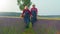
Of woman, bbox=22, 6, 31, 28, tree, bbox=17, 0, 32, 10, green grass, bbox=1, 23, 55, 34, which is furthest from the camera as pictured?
tree, bbox=17, 0, 32, 10

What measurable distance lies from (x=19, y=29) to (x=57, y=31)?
1.90 m

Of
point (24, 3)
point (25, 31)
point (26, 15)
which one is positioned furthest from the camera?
point (24, 3)

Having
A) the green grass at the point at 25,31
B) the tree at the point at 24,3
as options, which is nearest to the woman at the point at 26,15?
the green grass at the point at 25,31

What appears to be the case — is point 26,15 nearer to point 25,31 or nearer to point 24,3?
point 25,31

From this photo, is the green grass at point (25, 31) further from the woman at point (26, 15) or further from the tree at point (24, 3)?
the tree at point (24, 3)

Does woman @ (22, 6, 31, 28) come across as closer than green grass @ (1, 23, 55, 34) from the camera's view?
No

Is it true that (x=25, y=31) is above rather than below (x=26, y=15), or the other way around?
below

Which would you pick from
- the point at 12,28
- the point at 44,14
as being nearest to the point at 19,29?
the point at 12,28

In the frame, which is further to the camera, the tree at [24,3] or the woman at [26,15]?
the tree at [24,3]

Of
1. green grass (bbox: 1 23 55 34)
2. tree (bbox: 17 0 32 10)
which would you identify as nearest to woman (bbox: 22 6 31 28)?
green grass (bbox: 1 23 55 34)

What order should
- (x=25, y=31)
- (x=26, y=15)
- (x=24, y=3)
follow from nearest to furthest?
(x=25, y=31) → (x=26, y=15) → (x=24, y=3)

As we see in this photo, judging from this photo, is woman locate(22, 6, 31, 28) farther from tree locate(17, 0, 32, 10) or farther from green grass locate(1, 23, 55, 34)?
tree locate(17, 0, 32, 10)

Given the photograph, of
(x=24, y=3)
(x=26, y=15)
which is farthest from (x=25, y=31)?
(x=24, y=3)

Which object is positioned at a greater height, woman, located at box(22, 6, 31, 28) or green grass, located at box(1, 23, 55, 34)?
woman, located at box(22, 6, 31, 28)
